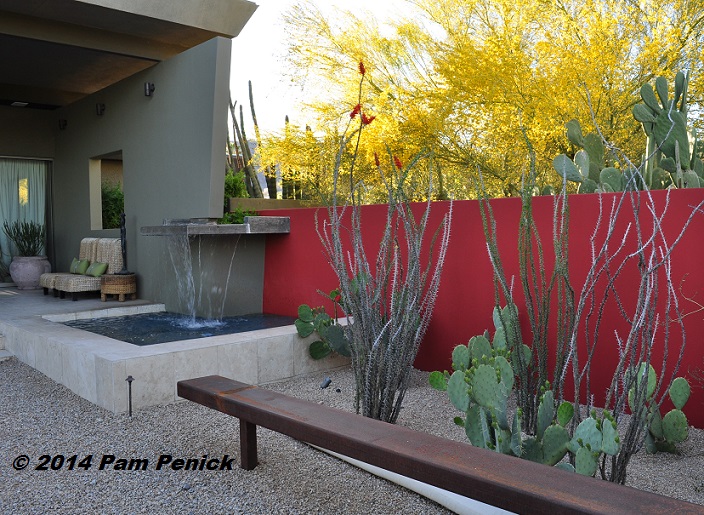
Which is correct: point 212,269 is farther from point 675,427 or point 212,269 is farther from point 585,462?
point 585,462

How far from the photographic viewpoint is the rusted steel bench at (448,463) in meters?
1.59

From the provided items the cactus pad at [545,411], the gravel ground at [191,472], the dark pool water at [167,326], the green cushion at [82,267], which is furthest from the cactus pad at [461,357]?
the green cushion at [82,267]

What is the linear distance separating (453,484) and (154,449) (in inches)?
68.0

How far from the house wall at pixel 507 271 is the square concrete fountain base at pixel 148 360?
0.88 m

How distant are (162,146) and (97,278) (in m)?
1.63

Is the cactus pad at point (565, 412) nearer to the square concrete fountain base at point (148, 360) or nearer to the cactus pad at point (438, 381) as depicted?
the cactus pad at point (438, 381)

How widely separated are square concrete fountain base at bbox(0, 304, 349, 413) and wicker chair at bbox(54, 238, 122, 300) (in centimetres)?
181

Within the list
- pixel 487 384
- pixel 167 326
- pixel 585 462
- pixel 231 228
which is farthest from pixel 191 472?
pixel 231 228

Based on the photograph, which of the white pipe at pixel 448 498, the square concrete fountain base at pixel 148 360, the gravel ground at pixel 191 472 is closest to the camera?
the white pipe at pixel 448 498

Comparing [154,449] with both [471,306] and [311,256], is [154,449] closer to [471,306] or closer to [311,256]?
[471,306]

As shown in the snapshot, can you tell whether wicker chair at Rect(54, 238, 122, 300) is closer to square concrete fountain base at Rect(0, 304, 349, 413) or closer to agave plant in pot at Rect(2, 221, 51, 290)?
agave plant in pot at Rect(2, 221, 51, 290)

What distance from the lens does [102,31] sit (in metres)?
6.39

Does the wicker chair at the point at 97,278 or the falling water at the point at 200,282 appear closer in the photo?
the falling water at the point at 200,282

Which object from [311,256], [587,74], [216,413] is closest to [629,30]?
[587,74]
